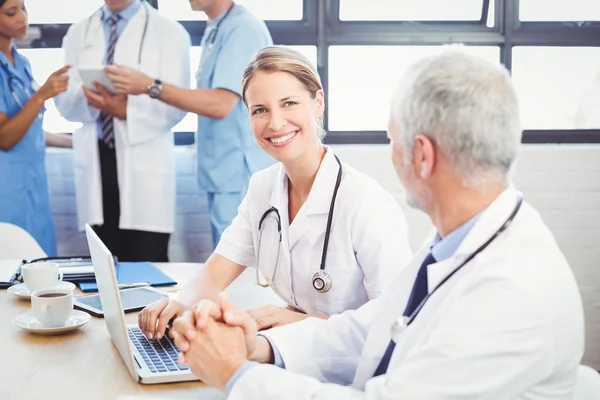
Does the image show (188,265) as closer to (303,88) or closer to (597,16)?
(303,88)

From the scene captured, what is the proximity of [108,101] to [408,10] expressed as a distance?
5.04ft

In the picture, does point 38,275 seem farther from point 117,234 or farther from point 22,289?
point 117,234

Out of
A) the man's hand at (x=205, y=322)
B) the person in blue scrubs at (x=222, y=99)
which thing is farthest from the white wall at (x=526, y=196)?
the man's hand at (x=205, y=322)

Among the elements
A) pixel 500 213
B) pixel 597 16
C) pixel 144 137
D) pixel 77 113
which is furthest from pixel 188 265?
pixel 597 16

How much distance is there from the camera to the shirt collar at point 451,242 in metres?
1.15

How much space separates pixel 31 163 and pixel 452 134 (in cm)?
254

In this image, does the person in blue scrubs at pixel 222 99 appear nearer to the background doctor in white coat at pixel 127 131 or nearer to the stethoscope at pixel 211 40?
the stethoscope at pixel 211 40

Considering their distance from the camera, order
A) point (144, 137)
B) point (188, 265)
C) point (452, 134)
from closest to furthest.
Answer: point (452, 134), point (188, 265), point (144, 137)

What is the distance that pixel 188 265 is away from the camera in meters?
2.37

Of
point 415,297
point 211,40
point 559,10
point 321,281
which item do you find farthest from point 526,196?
point 415,297

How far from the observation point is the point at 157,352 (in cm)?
146

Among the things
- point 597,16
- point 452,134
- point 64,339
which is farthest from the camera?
point 597,16

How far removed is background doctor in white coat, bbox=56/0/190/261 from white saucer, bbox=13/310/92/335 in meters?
1.52

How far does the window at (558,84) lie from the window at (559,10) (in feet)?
0.49
